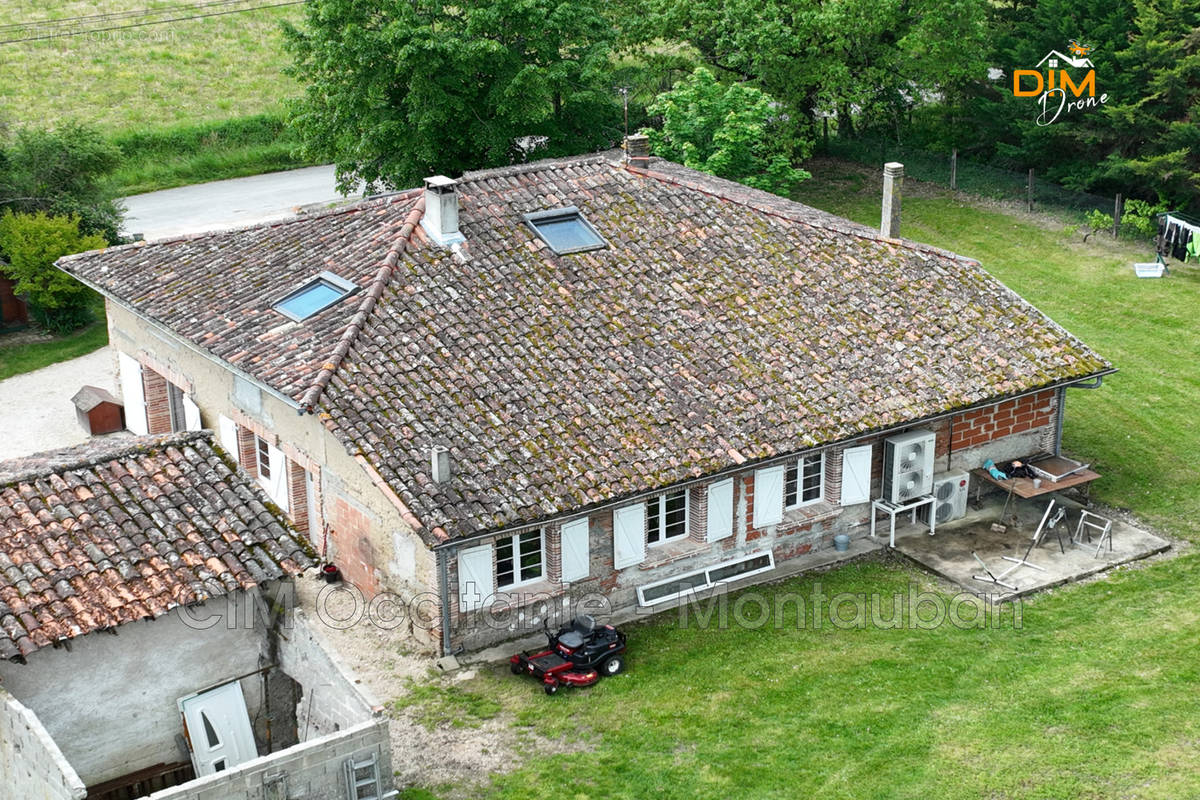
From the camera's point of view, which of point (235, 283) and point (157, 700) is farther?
point (235, 283)

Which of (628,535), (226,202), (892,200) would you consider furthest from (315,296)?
(226,202)

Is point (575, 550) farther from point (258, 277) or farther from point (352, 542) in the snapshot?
point (258, 277)

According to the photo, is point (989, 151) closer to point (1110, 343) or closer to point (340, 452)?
point (1110, 343)

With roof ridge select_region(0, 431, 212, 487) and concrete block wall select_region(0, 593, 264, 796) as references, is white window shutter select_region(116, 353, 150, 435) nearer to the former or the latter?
roof ridge select_region(0, 431, 212, 487)

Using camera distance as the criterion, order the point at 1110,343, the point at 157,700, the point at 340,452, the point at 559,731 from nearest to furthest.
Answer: the point at 157,700
the point at 559,731
the point at 340,452
the point at 1110,343

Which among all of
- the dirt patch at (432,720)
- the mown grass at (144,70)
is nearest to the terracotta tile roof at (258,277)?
the dirt patch at (432,720)

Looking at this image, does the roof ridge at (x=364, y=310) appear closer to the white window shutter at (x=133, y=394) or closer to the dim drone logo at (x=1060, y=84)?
the white window shutter at (x=133, y=394)

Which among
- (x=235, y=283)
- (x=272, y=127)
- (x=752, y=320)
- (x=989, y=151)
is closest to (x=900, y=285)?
(x=752, y=320)
